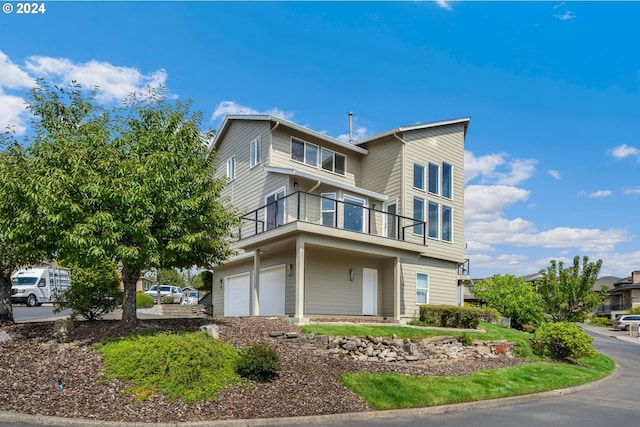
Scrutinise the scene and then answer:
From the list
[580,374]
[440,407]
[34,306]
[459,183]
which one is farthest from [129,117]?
[34,306]

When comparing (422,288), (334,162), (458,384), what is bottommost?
(458,384)

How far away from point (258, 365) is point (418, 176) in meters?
15.2

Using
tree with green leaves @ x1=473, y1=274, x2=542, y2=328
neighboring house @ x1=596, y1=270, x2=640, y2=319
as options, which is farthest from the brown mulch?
neighboring house @ x1=596, y1=270, x2=640, y2=319

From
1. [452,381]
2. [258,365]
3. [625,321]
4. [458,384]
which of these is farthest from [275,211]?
[625,321]

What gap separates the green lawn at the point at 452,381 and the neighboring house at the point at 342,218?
8.96ft

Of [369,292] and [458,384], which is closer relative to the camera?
[458,384]

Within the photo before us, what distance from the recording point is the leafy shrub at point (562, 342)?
18.8 m

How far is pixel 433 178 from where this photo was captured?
2503cm

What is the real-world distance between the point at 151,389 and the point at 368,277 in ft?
43.1

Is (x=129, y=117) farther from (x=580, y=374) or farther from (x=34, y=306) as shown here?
(x=34, y=306)

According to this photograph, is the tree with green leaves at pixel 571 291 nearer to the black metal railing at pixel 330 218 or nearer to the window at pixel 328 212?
the black metal railing at pixel 330 218

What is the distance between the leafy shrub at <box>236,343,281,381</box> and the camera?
11000mm

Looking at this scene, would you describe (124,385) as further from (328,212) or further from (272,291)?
(328,212)

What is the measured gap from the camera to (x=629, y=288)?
63.5 meters
